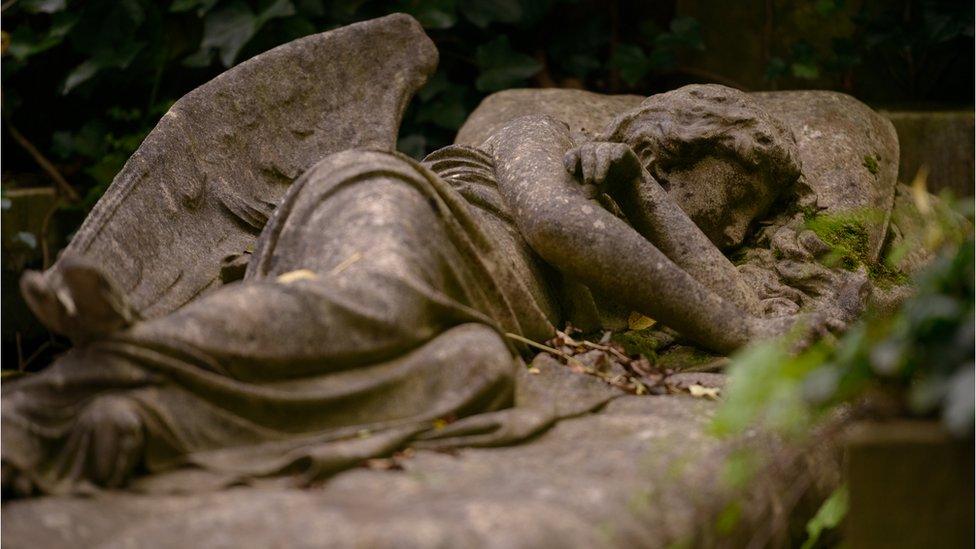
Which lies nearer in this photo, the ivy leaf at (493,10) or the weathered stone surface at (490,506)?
the weathered stone surface at (490,506)

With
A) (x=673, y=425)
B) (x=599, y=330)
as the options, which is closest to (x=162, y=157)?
(x=599, y=330)

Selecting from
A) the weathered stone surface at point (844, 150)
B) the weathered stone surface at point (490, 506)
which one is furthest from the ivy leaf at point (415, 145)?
the weathered stone surface at point (490, 506)

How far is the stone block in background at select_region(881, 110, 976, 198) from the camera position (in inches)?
208

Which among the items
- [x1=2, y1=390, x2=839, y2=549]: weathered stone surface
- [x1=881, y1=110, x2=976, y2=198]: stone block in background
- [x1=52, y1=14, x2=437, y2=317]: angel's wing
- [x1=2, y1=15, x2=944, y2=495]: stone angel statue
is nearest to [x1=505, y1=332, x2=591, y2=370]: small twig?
[x1=2, y1=15, x2=944, y2=495]: stone angel statue

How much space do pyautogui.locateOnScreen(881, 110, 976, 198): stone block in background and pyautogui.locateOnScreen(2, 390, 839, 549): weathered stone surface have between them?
9.23 feet

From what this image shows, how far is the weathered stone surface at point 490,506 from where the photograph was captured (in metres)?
2.17

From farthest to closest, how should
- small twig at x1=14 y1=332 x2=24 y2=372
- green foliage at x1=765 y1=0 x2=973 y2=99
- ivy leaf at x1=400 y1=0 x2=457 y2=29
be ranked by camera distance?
ivy leaf at x1=400 y1=0 x2=457 y2=29 → green foliage at x1=765 y1=0 x2=973 y2=99 → small twig at x1=14 y1=332 x2=24 y2=372

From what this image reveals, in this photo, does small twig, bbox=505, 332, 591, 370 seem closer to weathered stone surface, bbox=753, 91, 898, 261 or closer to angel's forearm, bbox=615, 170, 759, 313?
angel's forearm, bbox=615, 170, 759, 313

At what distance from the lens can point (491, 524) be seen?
7.21ft

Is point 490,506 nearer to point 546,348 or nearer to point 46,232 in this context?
point 546,348

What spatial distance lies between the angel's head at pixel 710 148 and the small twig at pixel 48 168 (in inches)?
129

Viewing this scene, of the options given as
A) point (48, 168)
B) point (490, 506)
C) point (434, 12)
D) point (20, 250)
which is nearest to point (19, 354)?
point (20, 250)

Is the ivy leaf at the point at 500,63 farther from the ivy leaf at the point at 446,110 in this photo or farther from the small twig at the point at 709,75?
the small twig at the point at 709,75

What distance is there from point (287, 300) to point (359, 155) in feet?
2.14
